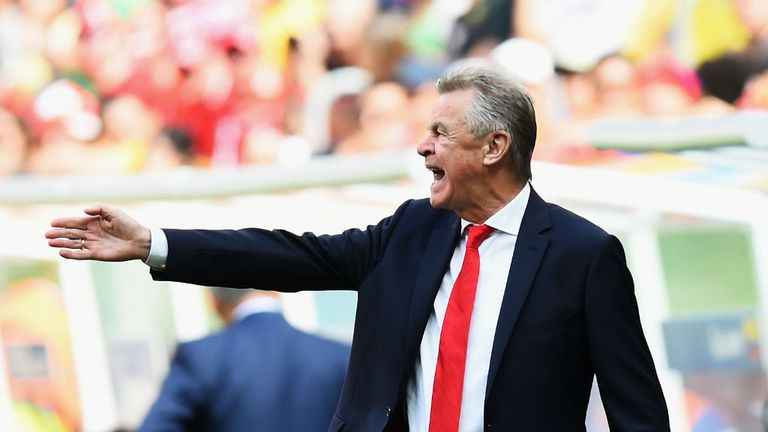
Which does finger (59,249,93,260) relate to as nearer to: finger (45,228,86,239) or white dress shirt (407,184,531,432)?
finger (45,228,86,239)

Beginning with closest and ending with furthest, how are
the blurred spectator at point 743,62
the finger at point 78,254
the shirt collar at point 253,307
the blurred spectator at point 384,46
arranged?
the finger at point 78,254, the shirt collar at point 253,307, the blurred spectator at point 743,62, the blurred spectator at point 384,46

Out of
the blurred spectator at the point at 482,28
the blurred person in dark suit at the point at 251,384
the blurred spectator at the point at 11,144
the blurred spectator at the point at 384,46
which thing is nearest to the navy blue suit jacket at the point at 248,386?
the blurred person in dark suit at the point at 251,384

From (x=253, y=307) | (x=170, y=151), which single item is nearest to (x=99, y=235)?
(x=253, y=307)

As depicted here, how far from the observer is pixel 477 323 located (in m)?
2.18

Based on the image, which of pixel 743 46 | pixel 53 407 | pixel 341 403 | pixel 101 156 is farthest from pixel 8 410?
pixel 341 403

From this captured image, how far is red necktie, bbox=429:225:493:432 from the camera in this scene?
2.14m

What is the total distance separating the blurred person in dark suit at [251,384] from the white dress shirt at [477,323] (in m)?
1.08

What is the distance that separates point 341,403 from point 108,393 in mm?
4476

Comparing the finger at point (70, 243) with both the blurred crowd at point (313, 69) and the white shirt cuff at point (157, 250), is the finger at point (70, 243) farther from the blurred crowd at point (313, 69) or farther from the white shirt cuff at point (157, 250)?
the blurred crowd at point (313, 69)

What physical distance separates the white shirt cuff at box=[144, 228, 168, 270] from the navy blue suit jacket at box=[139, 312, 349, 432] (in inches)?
42.5

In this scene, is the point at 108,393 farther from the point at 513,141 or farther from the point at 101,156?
the point at 513,141

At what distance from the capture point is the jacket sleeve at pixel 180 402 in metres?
3.18

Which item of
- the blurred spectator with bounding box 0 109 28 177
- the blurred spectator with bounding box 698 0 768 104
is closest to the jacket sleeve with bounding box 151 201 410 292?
the blurred spectator with bounding box 698 0 768 104

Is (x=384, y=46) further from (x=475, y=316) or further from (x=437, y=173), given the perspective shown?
(x=475, y=316)
